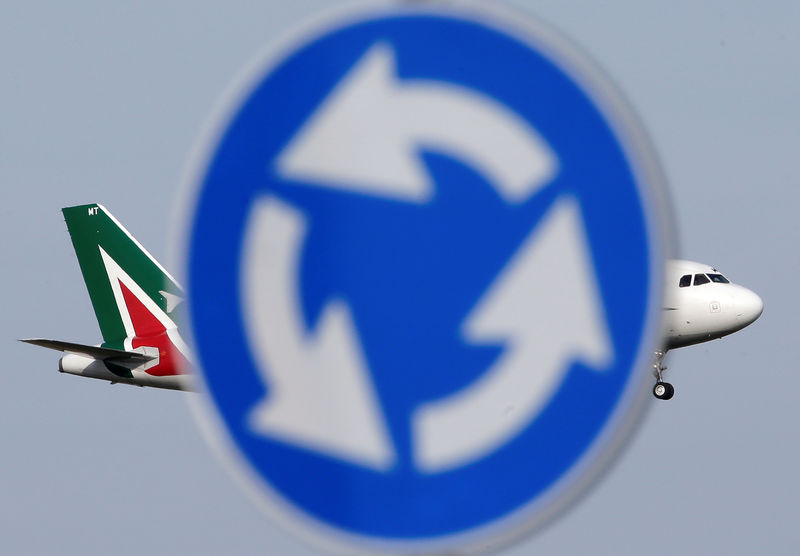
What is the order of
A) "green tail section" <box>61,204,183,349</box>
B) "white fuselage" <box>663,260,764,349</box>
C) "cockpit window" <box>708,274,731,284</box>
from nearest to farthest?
"white fuselage" <box>663,260,764,349</box> → "cockpit window" <box>708,274,731,284</box> → "green tail section" <box>61,204,183,349</box>

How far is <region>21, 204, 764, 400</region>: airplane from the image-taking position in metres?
43.5

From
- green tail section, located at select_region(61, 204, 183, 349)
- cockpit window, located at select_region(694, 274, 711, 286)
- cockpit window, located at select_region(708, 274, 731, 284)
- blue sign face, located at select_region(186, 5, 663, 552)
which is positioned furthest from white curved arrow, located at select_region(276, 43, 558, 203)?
green tail section, located at select_region(61, 204, 183, 349)

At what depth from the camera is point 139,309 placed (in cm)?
4950

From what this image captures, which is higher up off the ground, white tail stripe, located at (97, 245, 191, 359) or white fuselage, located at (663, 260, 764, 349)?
white fuselage, located at (663, 260, 764, 349)

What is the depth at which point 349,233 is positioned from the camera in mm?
2635

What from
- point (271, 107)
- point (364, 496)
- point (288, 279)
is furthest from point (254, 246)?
point (364, 496)

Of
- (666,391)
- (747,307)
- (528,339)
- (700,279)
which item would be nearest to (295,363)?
(528,339)

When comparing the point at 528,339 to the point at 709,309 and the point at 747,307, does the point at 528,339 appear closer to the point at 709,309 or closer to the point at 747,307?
the point at 709,309

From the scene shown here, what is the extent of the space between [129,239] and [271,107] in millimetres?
48848

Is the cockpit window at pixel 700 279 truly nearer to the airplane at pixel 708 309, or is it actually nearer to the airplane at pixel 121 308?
the airplane at pixel 708 309

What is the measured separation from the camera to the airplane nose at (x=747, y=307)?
43.5 m

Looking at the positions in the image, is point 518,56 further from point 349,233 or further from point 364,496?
point 364,496

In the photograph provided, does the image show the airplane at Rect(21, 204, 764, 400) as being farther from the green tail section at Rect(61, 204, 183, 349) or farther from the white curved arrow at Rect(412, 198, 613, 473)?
the white curved arrow at Rect(412, 198, 613, 473)

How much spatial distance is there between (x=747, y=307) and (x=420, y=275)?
42.2 meters
